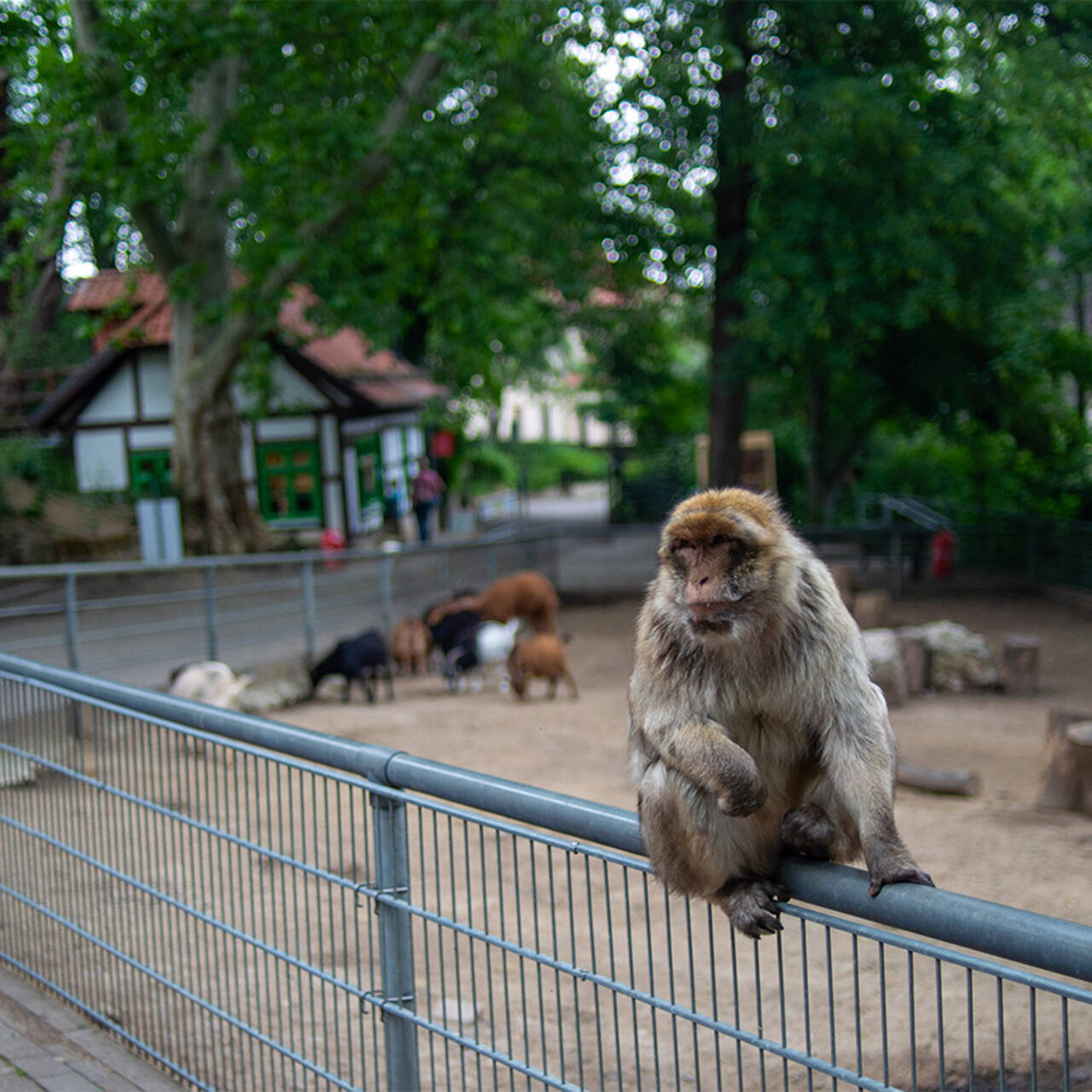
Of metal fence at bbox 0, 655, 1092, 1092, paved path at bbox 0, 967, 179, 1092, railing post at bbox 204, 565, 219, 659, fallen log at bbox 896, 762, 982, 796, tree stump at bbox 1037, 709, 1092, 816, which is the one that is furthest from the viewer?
railing post at bbox 204, 565, 219, 659

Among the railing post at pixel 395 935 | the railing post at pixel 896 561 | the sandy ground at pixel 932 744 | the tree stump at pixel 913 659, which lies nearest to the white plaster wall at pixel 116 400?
the sandy ground at pixel 932 744

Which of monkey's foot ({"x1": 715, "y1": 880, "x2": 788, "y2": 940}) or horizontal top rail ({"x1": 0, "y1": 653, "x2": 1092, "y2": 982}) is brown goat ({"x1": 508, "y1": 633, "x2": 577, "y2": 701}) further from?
monkey's foot ({"x1": 715, "y1": 880, "x2": 788, "y2": 940})

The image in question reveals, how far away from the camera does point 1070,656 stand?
15.9 metres

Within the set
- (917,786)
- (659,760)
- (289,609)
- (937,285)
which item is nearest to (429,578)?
(289,609)

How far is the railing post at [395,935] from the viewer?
10.9 ft

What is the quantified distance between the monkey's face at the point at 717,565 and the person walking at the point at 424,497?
2430 cm

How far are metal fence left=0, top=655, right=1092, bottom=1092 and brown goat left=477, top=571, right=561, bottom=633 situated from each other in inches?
361

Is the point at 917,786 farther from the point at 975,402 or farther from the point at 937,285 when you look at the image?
the point at 975,402

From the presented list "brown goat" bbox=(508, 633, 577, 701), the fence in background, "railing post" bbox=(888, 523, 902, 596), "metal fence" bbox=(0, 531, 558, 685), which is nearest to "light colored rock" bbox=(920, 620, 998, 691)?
"brown goat" bbox=(508, 633, 577, 701)

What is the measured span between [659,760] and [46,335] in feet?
99.4

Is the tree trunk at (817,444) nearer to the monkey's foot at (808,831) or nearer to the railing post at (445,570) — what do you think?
the railing post at (445,570)

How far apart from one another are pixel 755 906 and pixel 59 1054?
103 inches

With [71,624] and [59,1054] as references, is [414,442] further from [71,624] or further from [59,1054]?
[59,1054]

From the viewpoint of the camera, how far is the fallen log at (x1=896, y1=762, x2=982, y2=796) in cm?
945
